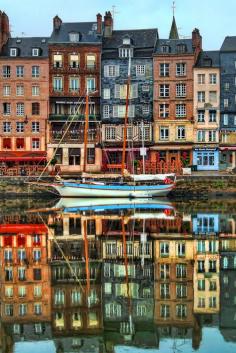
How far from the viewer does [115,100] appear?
75.7 meters

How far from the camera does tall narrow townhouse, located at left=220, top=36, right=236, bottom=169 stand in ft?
242

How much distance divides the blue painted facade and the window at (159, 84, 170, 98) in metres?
7.39

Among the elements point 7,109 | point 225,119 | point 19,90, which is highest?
point 19,90

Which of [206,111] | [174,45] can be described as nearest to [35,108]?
[174,45]

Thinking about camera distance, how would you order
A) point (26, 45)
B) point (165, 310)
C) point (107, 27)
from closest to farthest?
point (165, 310) → point (26, 45) → point (107, 27)

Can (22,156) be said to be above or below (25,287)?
above

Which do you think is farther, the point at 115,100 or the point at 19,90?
the point at 115,100

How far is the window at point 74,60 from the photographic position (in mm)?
75562

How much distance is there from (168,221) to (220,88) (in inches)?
1458

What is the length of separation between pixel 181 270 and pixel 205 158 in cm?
5024

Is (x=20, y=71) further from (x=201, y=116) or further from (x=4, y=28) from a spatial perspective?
(x=201, y=116)

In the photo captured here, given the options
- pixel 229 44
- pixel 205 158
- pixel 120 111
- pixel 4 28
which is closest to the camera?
pixel 205 158

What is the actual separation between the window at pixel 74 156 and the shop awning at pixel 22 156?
2.91 m

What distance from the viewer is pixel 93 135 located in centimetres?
7462
